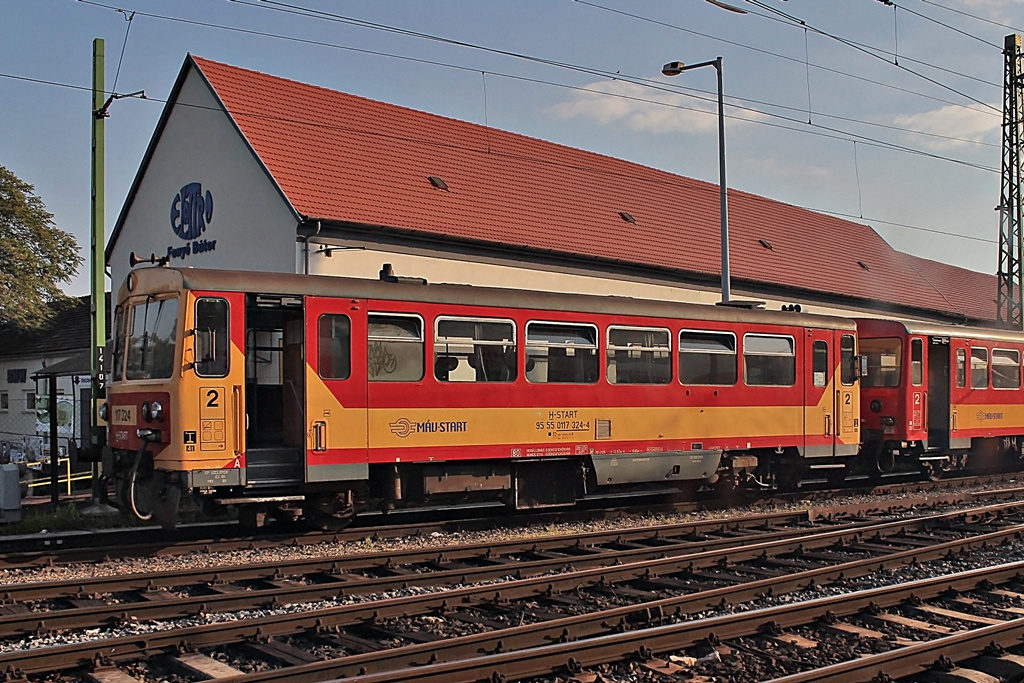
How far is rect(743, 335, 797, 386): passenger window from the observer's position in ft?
49.2

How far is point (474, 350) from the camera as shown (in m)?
12.3

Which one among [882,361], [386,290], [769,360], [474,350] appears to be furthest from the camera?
[882,361]

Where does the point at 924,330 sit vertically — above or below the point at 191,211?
below

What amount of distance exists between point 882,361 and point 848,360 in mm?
2700

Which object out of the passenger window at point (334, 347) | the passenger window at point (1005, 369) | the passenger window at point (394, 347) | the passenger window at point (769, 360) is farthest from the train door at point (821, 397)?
the passenger window at point (334, 347)

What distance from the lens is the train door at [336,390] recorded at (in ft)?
36.3

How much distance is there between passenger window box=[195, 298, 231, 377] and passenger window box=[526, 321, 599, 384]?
12.5ft

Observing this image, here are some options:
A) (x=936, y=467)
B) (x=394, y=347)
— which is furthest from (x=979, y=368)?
(x=394, y=347)

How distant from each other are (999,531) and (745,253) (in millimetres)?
22580

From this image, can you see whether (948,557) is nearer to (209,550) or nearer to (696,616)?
(696,616)

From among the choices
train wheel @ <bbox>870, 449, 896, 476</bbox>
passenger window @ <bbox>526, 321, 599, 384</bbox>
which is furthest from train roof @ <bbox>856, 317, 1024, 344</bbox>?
passenger window @ <bbox>526, 321, 599, 384</bbox>

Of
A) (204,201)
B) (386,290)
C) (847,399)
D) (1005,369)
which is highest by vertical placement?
(204,201)

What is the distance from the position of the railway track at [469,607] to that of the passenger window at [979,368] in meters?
9.14

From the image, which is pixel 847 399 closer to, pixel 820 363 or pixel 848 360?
pixel 848 360
